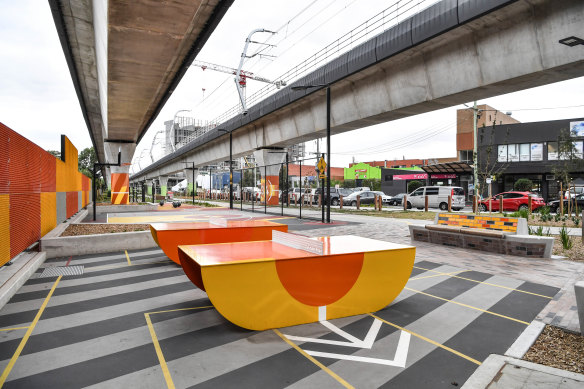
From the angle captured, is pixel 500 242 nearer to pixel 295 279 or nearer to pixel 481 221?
pixel 481 221

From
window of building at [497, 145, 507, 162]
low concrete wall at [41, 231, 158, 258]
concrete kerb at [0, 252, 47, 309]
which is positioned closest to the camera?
concrete kerb at [0, 252, 47, 309]

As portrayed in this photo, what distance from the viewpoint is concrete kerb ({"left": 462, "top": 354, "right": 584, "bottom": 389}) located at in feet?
11.0

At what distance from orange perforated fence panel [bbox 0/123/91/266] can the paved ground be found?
1058mm

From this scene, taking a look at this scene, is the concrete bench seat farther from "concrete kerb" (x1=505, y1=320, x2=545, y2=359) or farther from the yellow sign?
the yellow sign

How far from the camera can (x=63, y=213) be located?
15.0 meters

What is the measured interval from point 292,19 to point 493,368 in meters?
25.9

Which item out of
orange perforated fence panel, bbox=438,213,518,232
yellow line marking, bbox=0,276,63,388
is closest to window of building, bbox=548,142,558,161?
orange perforated fence panel, bbox=438,213,518,232

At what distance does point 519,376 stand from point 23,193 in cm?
944

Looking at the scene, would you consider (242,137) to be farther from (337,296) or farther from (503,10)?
(337,296)

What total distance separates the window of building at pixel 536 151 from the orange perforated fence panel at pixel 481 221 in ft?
130

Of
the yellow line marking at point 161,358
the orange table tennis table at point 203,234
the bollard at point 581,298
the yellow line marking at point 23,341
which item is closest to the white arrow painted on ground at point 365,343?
the yellow line marking at point 161,358

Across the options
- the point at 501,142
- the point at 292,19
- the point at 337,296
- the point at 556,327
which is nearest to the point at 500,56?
the point at 556,327

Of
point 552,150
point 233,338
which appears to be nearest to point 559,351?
point 233,338

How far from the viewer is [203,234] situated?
8500 mm
